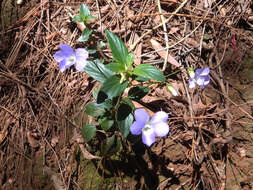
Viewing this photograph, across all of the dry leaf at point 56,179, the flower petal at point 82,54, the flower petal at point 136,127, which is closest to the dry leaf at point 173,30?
the flower petal at point 82,54

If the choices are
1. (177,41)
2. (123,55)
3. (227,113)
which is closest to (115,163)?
(123,55)

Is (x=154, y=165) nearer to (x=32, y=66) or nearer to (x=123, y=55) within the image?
(x=123, y=55)

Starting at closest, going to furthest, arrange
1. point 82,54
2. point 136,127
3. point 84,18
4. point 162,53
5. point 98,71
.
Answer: point 136,127 < point 82,54 < point 98,71 < point 84,18 < point 162,53

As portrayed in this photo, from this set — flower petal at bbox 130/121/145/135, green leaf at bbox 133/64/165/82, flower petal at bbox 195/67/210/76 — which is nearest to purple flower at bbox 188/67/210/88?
flower petal at bbox 195/67/210/76

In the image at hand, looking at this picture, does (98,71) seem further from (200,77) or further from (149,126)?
(200,77)

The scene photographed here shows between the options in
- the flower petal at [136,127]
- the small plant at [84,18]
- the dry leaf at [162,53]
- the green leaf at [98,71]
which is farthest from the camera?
the dry leaf at [162,53]

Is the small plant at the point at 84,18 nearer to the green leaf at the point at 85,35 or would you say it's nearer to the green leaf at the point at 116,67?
the green leaf at the point at 85,35

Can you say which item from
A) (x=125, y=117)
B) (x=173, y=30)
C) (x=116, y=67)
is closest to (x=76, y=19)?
(x=116, y=67)
